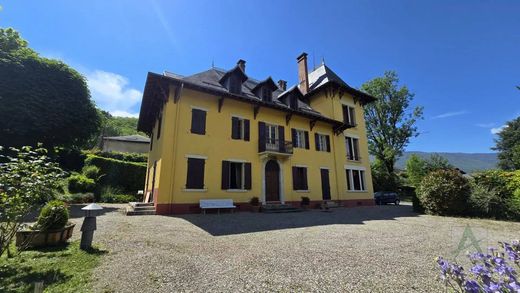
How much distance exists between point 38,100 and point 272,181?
16618 mm

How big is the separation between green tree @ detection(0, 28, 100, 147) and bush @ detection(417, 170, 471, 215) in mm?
24187

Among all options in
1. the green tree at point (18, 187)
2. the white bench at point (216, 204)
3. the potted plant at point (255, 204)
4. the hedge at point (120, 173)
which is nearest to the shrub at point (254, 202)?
the potted plant at point (255, 204)

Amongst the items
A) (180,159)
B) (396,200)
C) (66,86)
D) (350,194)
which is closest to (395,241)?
(180,159)

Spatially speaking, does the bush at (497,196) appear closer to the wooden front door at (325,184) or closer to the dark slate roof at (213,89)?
the wooden front door at (325,184)

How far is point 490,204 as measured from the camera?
1113cm

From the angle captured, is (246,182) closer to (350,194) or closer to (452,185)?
(350,194)

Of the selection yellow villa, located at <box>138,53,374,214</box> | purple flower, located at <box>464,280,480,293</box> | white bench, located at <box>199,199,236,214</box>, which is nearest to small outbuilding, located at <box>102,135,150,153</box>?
yellow villa, located at <box>138,53,374,214</box>

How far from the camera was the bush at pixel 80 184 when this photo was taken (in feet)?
51.8

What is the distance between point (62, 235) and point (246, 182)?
9.04 metres

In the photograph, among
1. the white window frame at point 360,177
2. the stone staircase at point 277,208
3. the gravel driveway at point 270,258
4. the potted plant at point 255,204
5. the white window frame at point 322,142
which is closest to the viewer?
the gravel driveway at point 270,258

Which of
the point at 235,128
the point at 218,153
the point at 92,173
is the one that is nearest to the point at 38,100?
the point at 92,173

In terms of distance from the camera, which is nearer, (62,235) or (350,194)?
(62,235)

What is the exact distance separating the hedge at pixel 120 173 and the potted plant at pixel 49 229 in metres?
14.7

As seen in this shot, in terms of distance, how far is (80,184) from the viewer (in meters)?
15.9
